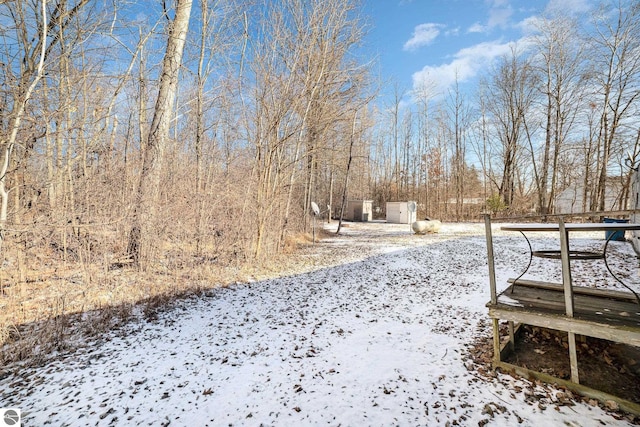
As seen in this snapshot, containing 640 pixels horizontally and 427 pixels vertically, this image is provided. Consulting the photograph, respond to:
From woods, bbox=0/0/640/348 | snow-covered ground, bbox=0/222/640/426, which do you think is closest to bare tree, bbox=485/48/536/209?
woods, bbox=0/0/640/348

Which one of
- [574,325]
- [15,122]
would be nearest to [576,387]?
[574,325]

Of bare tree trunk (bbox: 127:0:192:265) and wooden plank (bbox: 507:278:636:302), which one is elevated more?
bare tree trunk (bbox: 127:0:192:265)

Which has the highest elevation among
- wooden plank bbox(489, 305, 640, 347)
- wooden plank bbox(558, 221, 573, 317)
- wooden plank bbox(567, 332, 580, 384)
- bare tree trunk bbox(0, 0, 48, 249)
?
bare tree trunk bbox(0, 0, 48, 249)

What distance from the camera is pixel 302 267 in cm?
661

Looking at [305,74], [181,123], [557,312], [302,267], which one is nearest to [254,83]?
[305,74]

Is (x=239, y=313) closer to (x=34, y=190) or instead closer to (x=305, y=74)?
(x=34, y=190)

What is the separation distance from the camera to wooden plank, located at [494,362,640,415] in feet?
6.09

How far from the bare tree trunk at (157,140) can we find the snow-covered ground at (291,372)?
1.34 m

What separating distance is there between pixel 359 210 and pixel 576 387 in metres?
21.8

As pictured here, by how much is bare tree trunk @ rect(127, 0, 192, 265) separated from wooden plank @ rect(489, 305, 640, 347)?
4748mm

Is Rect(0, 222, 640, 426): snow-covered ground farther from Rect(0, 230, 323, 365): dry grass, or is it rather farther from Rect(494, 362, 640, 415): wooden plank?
Rect(0, 230, 323, 365): dry grass

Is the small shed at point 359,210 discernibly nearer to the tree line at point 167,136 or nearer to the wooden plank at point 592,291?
the tree line at point 167,136

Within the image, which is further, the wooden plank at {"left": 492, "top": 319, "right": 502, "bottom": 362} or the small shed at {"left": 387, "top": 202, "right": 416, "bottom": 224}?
the small shed at {"left": 387, "top": 202, "right": 416, "bottom": 224}

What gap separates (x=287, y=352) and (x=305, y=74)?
584 cm
